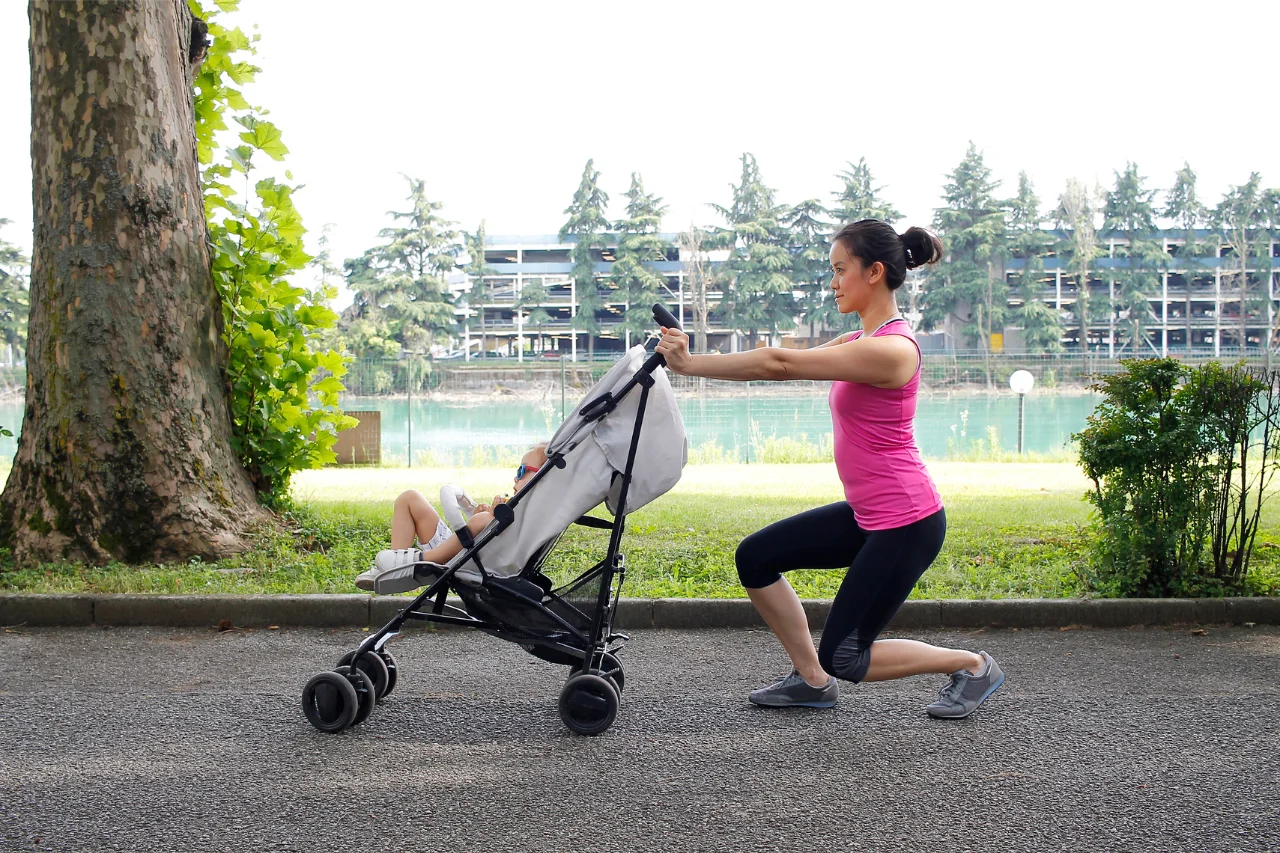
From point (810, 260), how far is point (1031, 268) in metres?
13.0

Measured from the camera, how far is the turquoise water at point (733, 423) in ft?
78.9

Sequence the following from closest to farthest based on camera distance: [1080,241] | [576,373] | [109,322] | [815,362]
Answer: [815,362] → [109,322] → [576,373] → [1080,241]

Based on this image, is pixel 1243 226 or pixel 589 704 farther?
pixel 1243 226

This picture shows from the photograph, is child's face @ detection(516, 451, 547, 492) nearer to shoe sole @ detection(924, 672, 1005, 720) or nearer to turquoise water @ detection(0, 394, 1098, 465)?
shoe sole @ detection(924, 672, 1005, 720)

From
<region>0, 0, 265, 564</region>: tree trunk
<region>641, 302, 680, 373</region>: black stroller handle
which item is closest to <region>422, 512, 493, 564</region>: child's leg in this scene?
<region>641, 302, 680, 373</region>: black stroller handle

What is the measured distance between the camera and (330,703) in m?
3.99

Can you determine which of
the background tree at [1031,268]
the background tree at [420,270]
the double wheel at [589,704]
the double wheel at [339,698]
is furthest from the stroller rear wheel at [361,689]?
the background tree at [1031,268]

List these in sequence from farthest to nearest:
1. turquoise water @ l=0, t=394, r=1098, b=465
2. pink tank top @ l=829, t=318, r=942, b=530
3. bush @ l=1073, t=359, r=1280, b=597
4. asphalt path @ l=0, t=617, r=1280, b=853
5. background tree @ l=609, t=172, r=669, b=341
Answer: background tree @ l=609, t=172, r=669, b=341 < turquoise water @ l=0, t=394, r=1098, b=465 < bush @ l=1073, t=359, r=1280, b=597 < pink tank top @ l=829, t=318, r=942, b=530 < asphalt path @ l=0, t=617, r=1280, b=853

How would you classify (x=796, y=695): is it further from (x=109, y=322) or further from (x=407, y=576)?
(x=109, y=322)

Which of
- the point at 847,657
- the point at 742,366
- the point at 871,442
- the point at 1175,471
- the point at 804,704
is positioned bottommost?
the point at 804,704

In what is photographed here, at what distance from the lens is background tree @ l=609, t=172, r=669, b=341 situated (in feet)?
208

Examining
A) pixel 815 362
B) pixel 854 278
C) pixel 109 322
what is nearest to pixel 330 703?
pixel 815 362

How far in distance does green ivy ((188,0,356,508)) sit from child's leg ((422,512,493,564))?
407 centimetres

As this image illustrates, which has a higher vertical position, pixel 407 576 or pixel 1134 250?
pixel 1134 250
